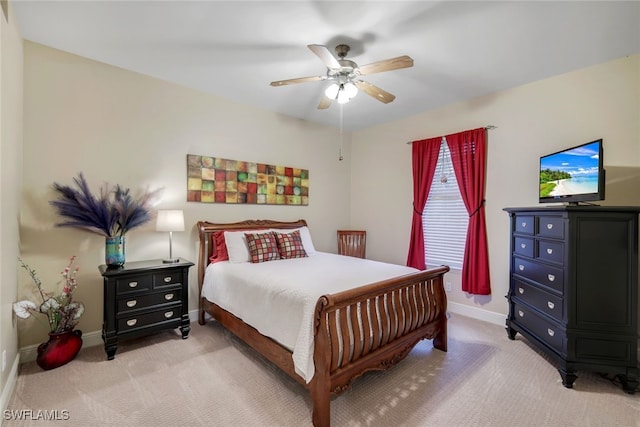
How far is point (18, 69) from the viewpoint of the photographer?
226 centimetres

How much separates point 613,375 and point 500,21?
9.79ft

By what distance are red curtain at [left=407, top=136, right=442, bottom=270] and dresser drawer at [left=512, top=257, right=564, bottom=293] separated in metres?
1.29

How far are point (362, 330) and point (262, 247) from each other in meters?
1.63

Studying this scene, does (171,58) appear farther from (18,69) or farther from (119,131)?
(18,69)

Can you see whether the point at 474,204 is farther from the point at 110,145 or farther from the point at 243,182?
the point at 110,145

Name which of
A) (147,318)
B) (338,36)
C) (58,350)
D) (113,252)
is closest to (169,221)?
(113,252)

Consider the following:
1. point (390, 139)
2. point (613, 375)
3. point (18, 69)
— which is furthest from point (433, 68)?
point (18, 69)

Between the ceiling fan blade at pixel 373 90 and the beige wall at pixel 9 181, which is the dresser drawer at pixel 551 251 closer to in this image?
the ceiling fan blade at pixel 373 90

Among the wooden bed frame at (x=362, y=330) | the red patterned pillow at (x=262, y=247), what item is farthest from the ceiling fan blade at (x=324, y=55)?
the red patterned pillow at (x=262, y=247)

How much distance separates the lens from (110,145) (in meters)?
2.85

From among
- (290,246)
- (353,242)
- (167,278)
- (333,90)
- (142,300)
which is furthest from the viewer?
(353,242)

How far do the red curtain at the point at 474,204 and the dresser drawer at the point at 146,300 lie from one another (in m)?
3.45

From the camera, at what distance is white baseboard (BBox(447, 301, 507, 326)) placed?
3.34m

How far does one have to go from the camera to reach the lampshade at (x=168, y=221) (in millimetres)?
2867
